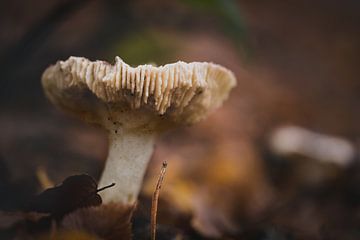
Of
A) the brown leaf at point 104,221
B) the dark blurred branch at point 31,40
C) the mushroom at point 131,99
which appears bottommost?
the brown leaf at point 104,221

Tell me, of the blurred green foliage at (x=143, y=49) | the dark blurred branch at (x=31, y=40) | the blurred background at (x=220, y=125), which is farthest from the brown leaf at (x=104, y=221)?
the blurred green foliage at (x=143, y=49)

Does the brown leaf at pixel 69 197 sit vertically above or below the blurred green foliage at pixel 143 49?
below

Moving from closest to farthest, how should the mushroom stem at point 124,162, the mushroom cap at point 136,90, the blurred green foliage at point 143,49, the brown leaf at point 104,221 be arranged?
the brown leaf at point 104,221 < the mushroom cap at point 136,90 < the mushroom stem at point 124,162 < the blurred green foliage at point 143,49

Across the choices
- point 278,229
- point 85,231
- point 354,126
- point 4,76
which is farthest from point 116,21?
point 85,231

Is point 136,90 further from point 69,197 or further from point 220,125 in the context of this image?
point 220,125

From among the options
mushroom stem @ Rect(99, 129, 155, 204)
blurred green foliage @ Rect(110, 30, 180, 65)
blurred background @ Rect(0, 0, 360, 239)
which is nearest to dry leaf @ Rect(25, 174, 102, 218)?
blurred background @ Rect(0, 0, 360, 239)

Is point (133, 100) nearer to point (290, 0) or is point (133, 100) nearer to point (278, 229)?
point (278, 229)

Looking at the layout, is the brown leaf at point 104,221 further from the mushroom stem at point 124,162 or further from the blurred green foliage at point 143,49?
the blurred green foliage at point 143,49
